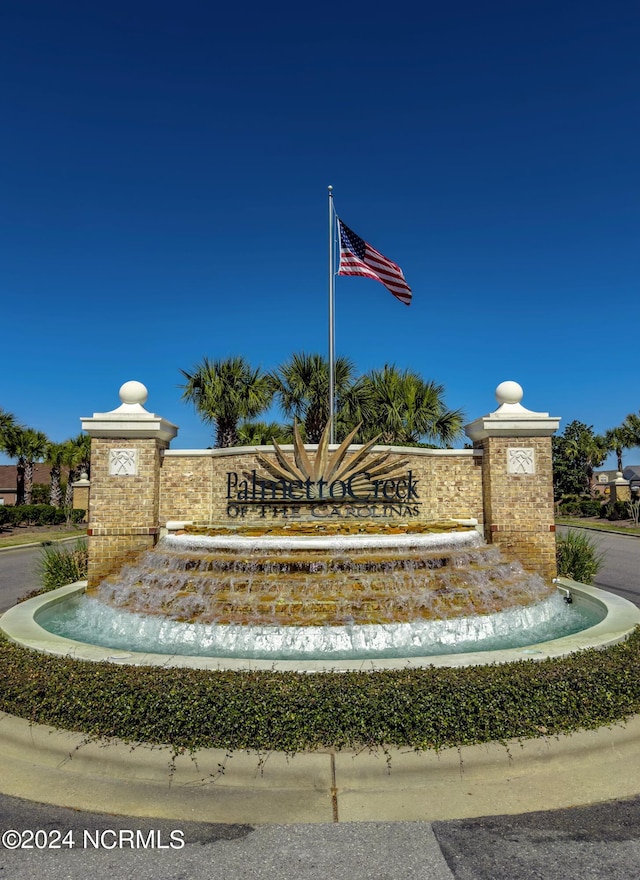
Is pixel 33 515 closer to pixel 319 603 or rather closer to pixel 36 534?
pixel 36 534

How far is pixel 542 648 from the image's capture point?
5727 mm

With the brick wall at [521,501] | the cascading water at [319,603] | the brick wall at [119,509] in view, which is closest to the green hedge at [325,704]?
the cascading water at [319,603]

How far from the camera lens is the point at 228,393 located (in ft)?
84.9

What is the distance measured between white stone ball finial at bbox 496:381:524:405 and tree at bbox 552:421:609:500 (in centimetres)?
4808

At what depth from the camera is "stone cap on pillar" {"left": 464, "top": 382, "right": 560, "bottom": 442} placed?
34.8 ft

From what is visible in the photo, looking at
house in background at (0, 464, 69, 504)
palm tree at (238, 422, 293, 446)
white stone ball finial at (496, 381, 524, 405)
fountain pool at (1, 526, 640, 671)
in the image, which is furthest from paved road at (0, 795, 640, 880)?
house in background at (0, 464, 69, 504)

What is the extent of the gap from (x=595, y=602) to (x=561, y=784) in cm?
555

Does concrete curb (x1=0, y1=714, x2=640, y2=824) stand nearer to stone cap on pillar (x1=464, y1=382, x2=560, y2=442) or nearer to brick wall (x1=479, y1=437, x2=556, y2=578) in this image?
brick wall (x1=479, y1=437, x2=556, y2=578)

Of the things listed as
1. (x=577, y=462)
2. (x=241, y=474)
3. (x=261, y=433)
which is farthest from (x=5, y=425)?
(x=577, y=462)

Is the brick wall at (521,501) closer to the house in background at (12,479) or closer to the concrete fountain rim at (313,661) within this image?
the concrete fountain rim at (313,661)

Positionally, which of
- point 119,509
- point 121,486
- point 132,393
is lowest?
point 119,509

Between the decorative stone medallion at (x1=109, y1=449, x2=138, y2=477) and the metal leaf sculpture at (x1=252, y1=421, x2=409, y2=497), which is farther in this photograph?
the metal leaf sculpture at (x1=252, y1=421, x2=409, y2=497)

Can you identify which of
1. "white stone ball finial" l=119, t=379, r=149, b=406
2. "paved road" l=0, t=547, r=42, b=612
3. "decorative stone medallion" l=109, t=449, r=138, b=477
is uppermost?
"white stone ball finial" l=119, t=379, r=149, b=406

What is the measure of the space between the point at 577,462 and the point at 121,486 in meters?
57.1
